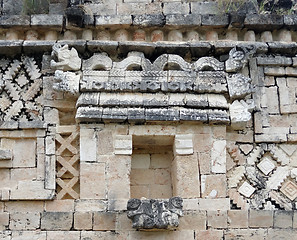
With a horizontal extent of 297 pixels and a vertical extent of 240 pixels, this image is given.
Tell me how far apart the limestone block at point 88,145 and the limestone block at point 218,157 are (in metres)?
1.60

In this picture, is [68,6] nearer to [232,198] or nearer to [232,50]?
[232,50]

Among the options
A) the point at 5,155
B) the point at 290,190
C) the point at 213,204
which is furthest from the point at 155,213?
the point at 5,155

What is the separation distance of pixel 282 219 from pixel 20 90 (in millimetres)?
4051

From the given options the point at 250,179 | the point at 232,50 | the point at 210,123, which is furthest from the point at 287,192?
the point at 232,50

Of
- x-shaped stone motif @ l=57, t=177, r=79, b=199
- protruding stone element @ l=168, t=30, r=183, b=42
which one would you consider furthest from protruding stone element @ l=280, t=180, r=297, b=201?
x-shaped stone motif @ l=57, t=177, r=79, b=199

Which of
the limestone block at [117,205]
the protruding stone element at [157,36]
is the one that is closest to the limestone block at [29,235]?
the limestone block at [117,205]

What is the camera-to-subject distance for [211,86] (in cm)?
1014

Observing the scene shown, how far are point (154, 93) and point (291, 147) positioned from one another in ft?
6.80

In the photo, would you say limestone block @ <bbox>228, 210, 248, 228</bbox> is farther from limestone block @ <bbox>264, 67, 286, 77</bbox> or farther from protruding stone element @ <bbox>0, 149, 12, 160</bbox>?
protruding stone element @ <bbox>0, 149, 12, 160</bbox>

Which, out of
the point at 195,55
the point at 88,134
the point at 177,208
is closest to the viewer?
the point at 177,208

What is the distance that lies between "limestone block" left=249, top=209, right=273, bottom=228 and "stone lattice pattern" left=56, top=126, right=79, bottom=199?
2.34 m

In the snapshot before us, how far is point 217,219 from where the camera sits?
9133 millimetres

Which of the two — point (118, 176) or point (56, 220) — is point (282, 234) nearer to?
point (118, 176)

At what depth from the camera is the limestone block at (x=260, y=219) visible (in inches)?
359
